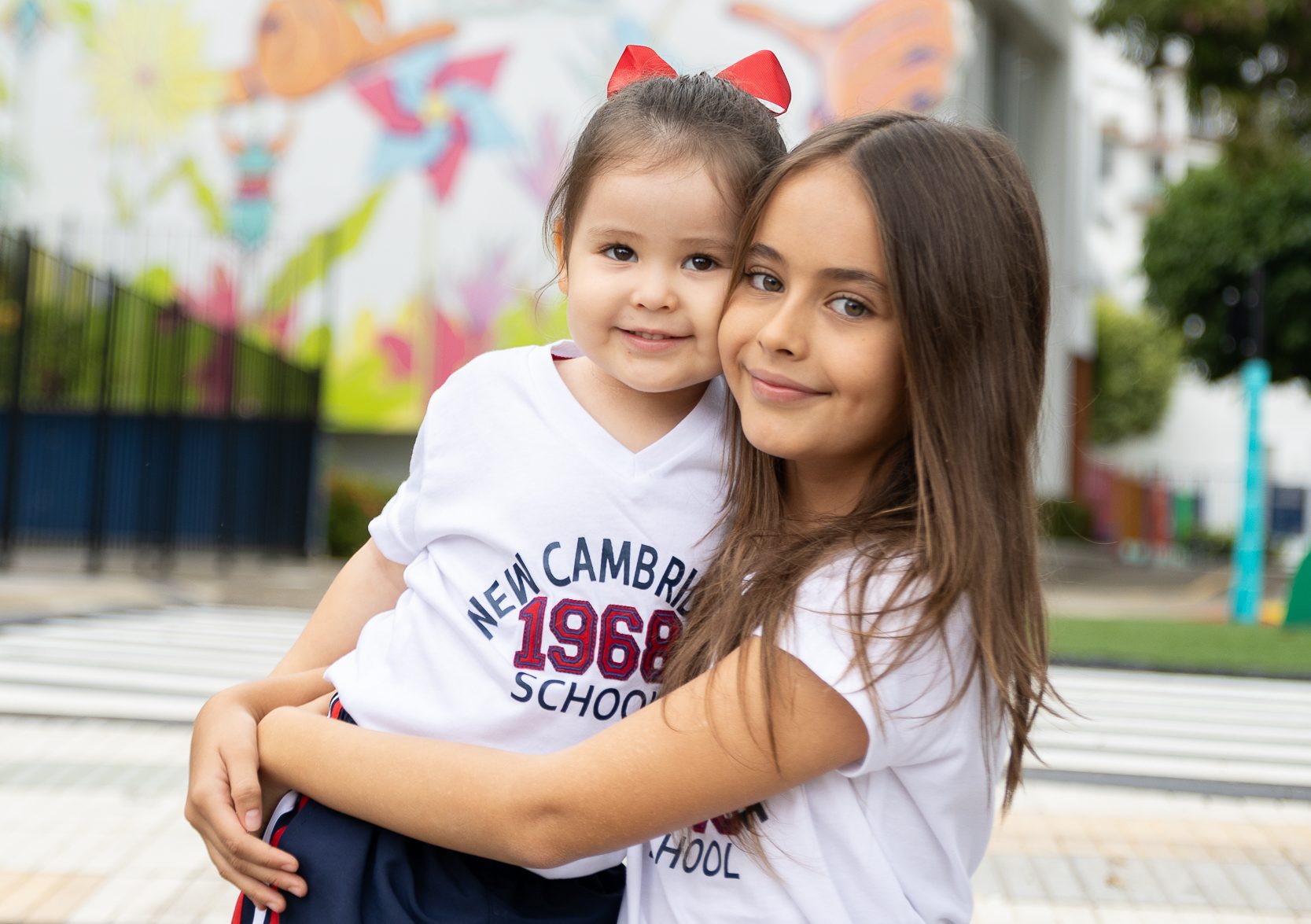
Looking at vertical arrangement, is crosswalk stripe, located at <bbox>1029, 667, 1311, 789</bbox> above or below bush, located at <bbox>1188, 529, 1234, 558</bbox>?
above

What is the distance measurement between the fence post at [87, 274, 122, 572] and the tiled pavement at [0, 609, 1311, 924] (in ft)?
13.3

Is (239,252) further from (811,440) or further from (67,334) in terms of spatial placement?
(811,440)

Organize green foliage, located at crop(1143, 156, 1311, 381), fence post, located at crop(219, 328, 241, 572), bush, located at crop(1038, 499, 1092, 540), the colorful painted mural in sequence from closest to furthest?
fence post, located at crop(219, 328, 241, 572), the colorful painted mural, green foliage, located at crop(1143, 156, 1311, 381), bush, located at crop(1038, 499, 1092, 540)

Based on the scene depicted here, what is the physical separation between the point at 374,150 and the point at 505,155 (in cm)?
168

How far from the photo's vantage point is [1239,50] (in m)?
9.98

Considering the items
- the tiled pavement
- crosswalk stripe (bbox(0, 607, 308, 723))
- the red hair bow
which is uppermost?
the red hair bow

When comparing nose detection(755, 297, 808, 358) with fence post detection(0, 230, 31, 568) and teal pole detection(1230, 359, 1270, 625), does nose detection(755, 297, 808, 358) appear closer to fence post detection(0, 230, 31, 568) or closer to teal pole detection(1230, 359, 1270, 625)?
fence post detection(0, 230, 31, 568)

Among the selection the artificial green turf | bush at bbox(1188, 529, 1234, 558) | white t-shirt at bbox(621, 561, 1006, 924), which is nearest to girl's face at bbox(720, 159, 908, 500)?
white t-shirt at bbox(621, 561, 1006, 924)

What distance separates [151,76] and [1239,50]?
12.8 metres

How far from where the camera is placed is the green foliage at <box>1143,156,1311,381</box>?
69.1ft

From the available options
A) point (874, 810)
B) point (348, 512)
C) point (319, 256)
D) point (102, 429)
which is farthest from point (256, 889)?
point (319, 256)

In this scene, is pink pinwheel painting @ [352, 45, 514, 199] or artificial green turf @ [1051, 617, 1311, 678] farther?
pink pinwheel painting @ [352, 45, 514, 199]

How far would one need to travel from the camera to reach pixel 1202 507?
3306cm

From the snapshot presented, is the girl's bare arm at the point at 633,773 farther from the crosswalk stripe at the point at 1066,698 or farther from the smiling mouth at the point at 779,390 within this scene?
the crosswalk stripe at the point at 1066,698
